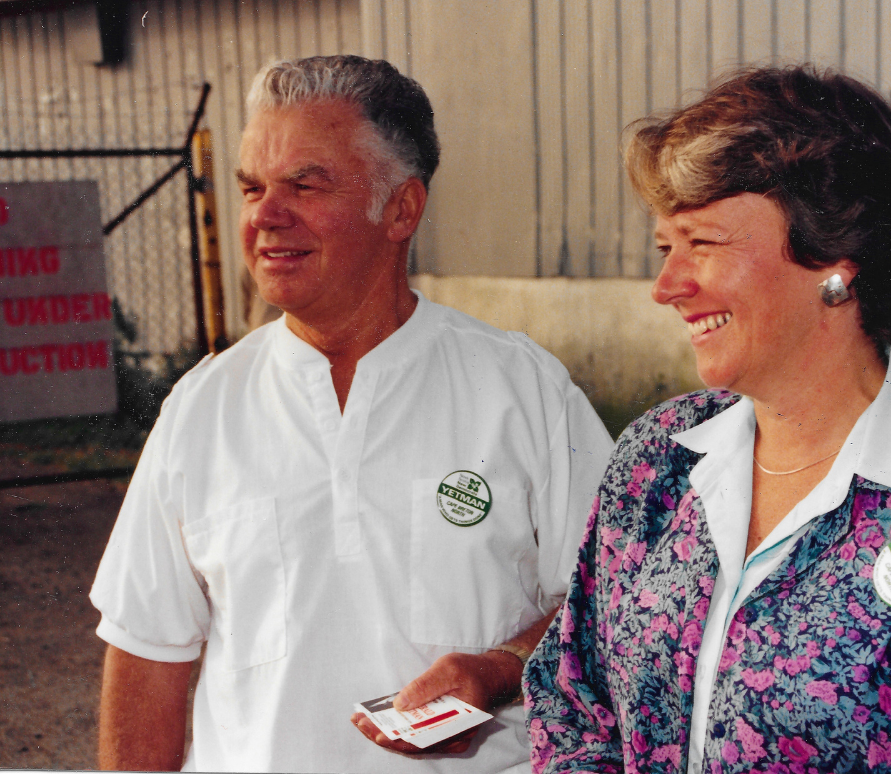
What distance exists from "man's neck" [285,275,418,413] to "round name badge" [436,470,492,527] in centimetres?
28

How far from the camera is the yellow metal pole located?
6.13ft

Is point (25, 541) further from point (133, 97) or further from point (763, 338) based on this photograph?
point (763, 338)

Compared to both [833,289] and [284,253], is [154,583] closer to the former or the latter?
[284,253]

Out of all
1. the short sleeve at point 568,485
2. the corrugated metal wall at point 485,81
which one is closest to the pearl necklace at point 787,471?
the short sleeve at point 568,485

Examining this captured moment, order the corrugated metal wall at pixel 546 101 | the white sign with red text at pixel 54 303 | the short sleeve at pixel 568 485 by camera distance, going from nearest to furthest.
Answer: the corrugated metal wall at pixel 546 101, the short sleeve at pixel 568 485, the white sign with red text at pixel 54 303

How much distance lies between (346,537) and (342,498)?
0.08 m

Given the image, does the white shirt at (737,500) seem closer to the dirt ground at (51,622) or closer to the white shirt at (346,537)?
the white shirt at (346,537)

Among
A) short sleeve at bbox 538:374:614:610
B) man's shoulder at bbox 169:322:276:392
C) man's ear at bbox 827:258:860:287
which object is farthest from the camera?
man's shoulder at bbox 169:322:276:392

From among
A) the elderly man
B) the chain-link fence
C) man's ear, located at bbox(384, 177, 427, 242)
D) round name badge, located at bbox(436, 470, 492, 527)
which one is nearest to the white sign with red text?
the chain-link fence

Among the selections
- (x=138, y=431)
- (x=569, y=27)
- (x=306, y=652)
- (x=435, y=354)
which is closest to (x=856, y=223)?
(x=569, y=27)

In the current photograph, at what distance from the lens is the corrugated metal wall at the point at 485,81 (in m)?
1.62

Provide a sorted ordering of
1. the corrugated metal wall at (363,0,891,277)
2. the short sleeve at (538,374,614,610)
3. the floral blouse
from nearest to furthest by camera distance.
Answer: the floral blouse, the corrugated metal wall at (363,0,891,277), the short sleeve at (538,374,614,610)

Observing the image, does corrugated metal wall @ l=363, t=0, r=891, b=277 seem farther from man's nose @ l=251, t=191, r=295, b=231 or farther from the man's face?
man's nose @ l=251, t=191, r=295, b=231

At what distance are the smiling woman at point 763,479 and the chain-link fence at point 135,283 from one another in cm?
102
